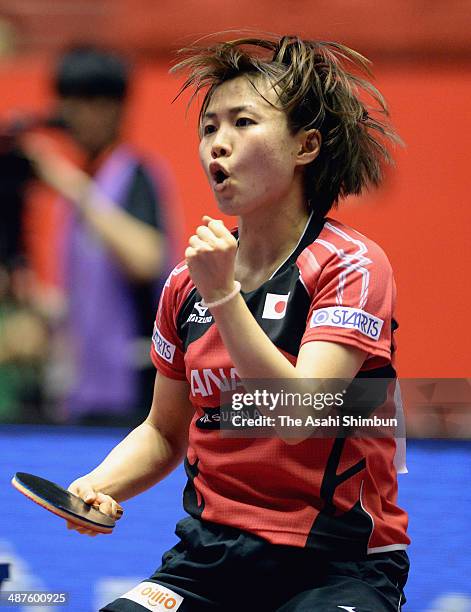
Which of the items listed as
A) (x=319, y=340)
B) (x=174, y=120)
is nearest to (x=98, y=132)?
(x=174, y=120)

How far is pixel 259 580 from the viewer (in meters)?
1.46

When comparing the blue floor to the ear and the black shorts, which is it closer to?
the black shorts

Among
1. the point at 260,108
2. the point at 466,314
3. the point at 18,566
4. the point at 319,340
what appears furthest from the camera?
the point at 466,314

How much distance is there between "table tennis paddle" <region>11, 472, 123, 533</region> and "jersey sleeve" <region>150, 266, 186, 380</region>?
27cm

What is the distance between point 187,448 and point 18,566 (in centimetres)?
68

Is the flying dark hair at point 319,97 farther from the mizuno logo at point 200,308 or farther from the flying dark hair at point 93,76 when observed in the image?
the flying dark hair at point 93,76

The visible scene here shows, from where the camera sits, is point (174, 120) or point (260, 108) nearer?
point (260, 108)

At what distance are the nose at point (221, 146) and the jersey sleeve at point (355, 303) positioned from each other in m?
0.20

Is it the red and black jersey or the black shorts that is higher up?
the red and black jersey

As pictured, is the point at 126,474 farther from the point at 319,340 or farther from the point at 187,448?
the point at 319,340

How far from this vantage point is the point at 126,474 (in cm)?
163

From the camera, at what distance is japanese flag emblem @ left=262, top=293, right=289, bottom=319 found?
1.49 metres

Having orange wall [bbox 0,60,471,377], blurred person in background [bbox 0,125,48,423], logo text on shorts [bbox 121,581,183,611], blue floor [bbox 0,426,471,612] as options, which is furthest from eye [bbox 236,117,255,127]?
orange wall [bbox 0,60,471,377]

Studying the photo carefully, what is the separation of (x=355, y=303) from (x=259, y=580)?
39 cm
